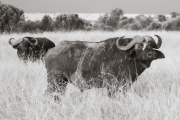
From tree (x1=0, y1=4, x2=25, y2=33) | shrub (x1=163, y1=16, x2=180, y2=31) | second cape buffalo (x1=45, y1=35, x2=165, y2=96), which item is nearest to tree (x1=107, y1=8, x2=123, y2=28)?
shrub (x1=163, y1=16, x2=180, y2=31)

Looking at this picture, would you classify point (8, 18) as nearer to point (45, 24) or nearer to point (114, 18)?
point (45, 24)

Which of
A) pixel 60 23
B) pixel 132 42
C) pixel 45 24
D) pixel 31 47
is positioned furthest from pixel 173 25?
pixel 132 42

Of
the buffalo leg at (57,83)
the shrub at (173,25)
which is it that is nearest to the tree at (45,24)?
the shrub at (173,25)

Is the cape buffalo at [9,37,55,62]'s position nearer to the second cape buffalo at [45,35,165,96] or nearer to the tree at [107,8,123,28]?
the second cape buffalo at [45,35,165,96]

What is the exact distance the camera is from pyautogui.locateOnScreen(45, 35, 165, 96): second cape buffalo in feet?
13.3

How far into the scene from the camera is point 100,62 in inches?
167

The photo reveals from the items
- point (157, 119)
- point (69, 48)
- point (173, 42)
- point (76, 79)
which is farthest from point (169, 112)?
point (173, 42)

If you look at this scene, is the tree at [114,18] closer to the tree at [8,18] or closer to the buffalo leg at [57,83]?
the tree at [8,18]

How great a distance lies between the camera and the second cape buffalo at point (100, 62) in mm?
4062

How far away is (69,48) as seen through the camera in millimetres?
4344

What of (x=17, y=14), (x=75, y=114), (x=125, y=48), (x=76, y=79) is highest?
(x=17, y=14)

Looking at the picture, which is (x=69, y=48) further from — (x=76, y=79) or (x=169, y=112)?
(x=169, y=112)

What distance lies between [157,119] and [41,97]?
1.68 metres

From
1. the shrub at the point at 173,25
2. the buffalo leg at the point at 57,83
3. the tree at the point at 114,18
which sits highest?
the tree at the point at 114,18
